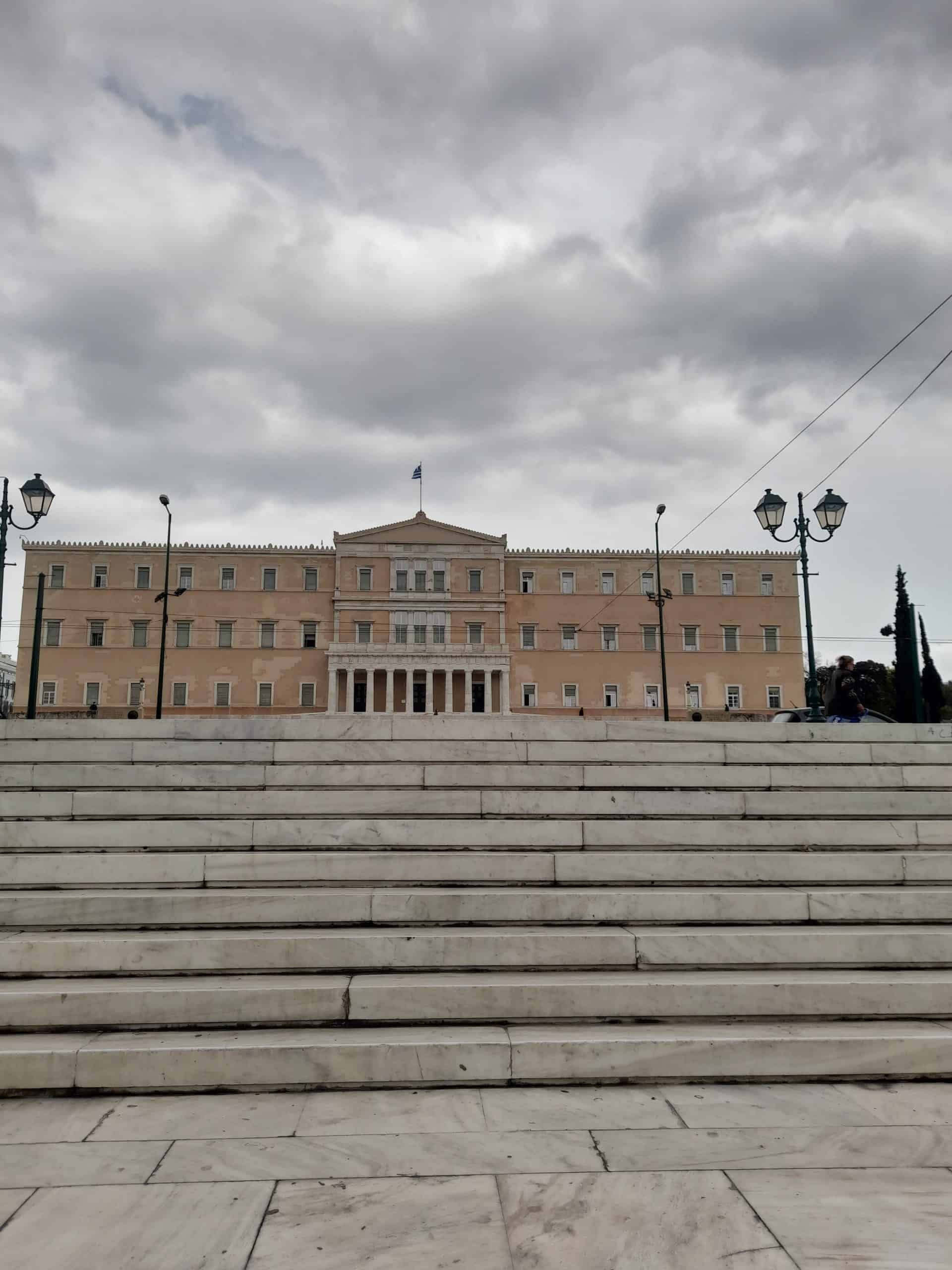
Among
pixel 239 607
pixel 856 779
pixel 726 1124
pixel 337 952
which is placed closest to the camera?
pixel 726 1124

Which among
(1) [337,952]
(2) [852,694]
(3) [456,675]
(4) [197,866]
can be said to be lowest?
(1) [337,952]

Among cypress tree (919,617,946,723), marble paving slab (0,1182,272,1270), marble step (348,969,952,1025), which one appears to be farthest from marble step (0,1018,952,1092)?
cypress tree (919,617,946,723)

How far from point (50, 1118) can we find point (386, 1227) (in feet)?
6.61

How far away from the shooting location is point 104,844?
6605 millimetres

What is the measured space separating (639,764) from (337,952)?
144 inches

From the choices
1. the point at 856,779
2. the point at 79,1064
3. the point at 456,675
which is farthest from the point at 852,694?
the point at 456,675

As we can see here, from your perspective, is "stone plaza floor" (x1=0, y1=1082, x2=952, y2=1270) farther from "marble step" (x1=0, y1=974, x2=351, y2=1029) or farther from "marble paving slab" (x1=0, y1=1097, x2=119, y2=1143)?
"marble step" (x1=0, y1=974, x2=351, y2=1029)

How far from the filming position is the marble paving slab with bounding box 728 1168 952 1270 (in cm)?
316

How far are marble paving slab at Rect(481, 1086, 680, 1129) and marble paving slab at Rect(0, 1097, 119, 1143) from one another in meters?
1.65

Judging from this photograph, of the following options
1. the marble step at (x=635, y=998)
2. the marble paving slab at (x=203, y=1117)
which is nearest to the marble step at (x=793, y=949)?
the marble step at (x=635, y=998)

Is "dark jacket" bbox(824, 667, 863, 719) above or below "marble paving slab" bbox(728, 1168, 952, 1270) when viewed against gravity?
above

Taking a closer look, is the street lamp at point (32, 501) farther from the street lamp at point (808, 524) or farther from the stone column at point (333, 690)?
the stone column at point (333, 690)

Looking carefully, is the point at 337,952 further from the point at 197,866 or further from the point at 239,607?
the point at 239,607

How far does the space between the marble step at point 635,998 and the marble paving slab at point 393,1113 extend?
520mm
